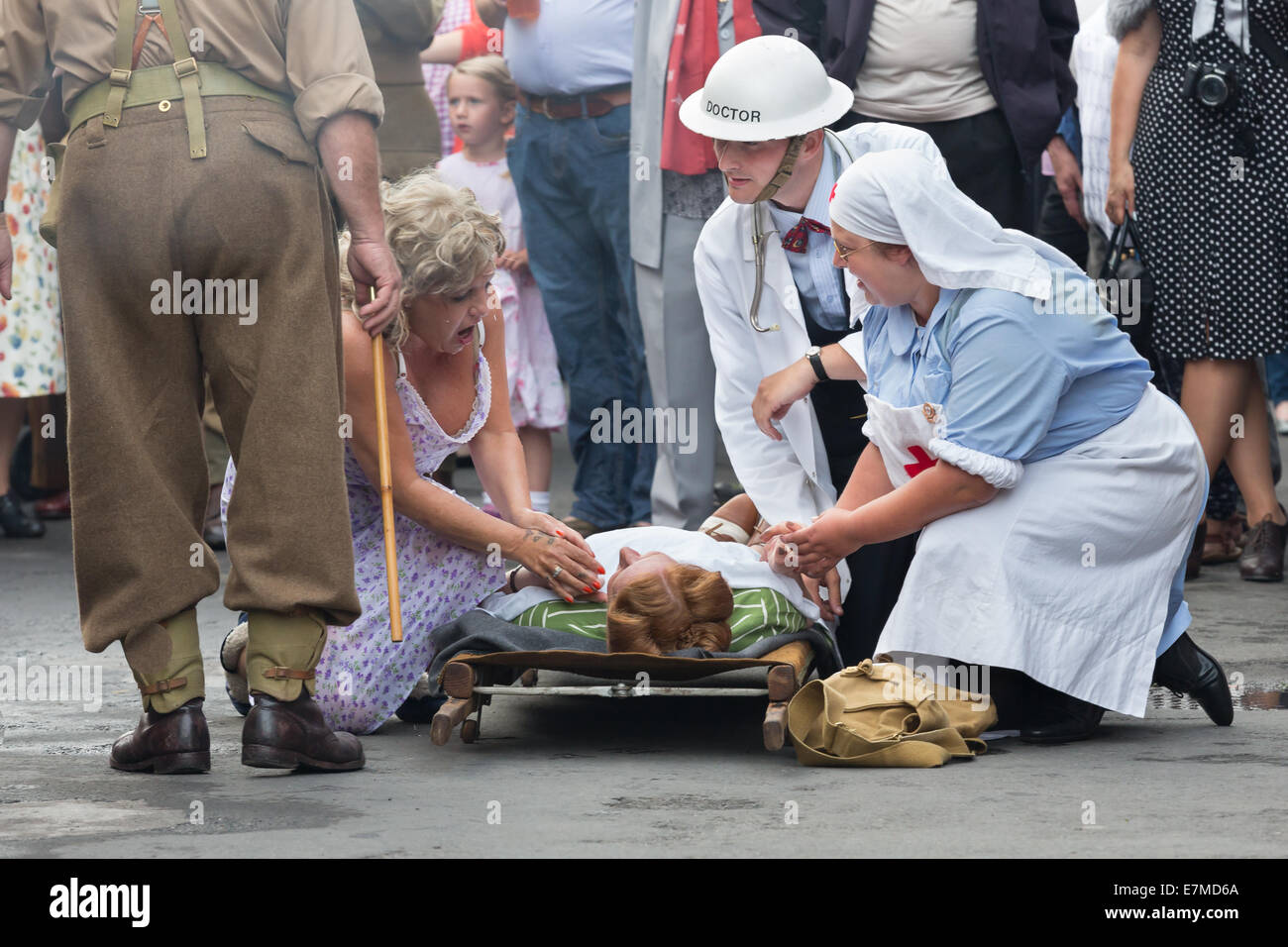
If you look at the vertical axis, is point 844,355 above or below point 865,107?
below

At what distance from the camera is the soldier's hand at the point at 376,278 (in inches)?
145

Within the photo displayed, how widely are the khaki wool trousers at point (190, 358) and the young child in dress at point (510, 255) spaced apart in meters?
3.47

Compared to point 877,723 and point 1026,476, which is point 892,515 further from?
point 877,723

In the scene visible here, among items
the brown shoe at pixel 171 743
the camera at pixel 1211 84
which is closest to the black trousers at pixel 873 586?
the brown shoe at pixel 171 743

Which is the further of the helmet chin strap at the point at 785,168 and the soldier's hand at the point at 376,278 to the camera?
the helmet chin strap at the point at 785,168

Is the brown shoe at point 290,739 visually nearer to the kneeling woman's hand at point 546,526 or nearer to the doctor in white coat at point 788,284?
the kneeling woman's hand at point 546,526

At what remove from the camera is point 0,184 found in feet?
11.6

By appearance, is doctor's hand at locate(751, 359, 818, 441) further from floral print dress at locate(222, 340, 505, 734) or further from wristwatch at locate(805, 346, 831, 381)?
floral print dress at locate(222, 340, 505, 734)

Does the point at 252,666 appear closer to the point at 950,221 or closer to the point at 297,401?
the point at 297,401

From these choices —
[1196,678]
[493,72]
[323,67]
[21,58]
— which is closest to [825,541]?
[1196,678]

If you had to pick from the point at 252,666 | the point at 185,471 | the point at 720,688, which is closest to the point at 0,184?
the point at 185,471

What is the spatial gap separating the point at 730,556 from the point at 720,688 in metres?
0.58

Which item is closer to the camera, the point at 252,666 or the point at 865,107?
the point at 252,666

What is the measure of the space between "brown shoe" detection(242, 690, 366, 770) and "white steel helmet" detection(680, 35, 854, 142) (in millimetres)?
1643
